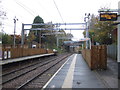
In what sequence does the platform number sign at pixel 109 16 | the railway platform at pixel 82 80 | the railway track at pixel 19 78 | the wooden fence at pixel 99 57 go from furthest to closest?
1. the wooden fence at pixel 99 57
2. the platform number sign at pixel 109 16
3. the railway track at pixel 19 78
4. the railway platform at pixel 82 80

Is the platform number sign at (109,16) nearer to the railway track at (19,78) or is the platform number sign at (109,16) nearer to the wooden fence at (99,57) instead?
the wooden fence at (99,57)

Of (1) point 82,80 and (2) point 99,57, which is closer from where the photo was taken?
(1) point 82,80

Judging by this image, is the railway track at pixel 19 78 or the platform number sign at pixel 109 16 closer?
the railway track at pixel 19 78

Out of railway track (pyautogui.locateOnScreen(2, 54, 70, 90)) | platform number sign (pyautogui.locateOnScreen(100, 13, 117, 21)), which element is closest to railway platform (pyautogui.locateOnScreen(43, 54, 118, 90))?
railway track (pyautogui.locateOnScreen(2, 54, 70, 90))

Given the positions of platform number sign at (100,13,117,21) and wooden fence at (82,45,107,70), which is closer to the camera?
platform number sign at (100,13,117,21)

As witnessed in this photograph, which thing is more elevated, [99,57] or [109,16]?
[109,16]

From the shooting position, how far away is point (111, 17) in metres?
12.6

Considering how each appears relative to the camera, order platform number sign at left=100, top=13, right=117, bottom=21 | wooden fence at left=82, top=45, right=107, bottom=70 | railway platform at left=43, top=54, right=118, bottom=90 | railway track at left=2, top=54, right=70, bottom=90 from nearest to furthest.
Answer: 1. railway platform at left=43, top=54, right=118, bottom=90
2. railway track at left=2, top=54, right=70, bottom=90
3. platform number sign at left=100, top=13, right=117, bottom=21
4. wooden fence at left=82, top=45, right=107, bottom=70

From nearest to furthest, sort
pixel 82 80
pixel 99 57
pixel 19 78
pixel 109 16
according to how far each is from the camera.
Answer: pixel 82 80
pixel 19 78
pixel 109 16
pixel 99 57

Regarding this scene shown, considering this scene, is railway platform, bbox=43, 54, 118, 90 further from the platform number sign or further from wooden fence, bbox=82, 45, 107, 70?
the platform number sign

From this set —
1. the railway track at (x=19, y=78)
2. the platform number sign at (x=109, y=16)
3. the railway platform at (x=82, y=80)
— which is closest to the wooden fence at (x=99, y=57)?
the railway platform at (x=82, y=80)

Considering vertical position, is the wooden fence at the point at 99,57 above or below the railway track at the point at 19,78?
above

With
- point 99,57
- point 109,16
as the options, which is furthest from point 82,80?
point 109,16

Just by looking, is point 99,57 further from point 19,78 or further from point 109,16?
point 19,78
